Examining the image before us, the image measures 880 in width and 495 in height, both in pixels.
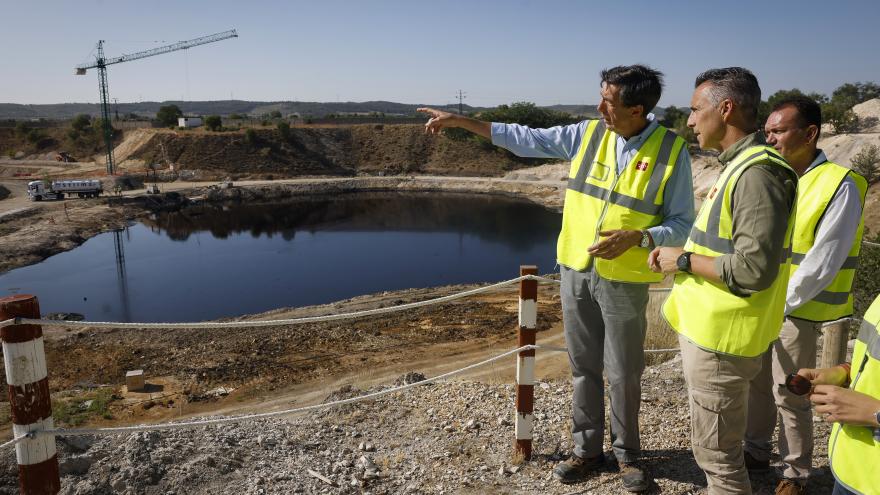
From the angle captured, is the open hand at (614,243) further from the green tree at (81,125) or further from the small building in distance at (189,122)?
the small building in distance at (189,122)

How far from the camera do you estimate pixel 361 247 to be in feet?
96.7

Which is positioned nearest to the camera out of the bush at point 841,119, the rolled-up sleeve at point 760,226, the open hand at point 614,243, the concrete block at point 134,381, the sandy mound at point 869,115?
the rolled-up sleeve at point 760,226

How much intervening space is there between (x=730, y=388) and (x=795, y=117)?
1441mm

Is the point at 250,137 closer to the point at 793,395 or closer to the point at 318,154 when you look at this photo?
the point at 318,154

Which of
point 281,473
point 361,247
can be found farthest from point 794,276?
point 361,247

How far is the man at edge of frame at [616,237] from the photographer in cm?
287

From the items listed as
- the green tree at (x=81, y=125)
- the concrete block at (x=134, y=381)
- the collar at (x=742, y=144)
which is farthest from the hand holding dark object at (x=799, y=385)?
the green tree at (x=81, y=125)

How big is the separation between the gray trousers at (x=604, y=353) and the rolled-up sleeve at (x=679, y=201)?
321mm

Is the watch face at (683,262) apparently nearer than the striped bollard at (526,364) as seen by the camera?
Yes

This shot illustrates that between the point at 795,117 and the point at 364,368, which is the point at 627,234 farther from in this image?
the point at 364,368

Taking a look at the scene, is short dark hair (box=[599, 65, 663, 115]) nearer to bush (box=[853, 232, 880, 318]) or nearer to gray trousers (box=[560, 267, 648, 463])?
gray trousers (box=[560, 267, 648, 463])

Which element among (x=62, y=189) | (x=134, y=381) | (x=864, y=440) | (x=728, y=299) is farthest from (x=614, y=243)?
(x=62, y=189)

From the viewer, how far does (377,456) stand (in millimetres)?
3633

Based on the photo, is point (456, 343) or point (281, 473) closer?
point (281, 473)
